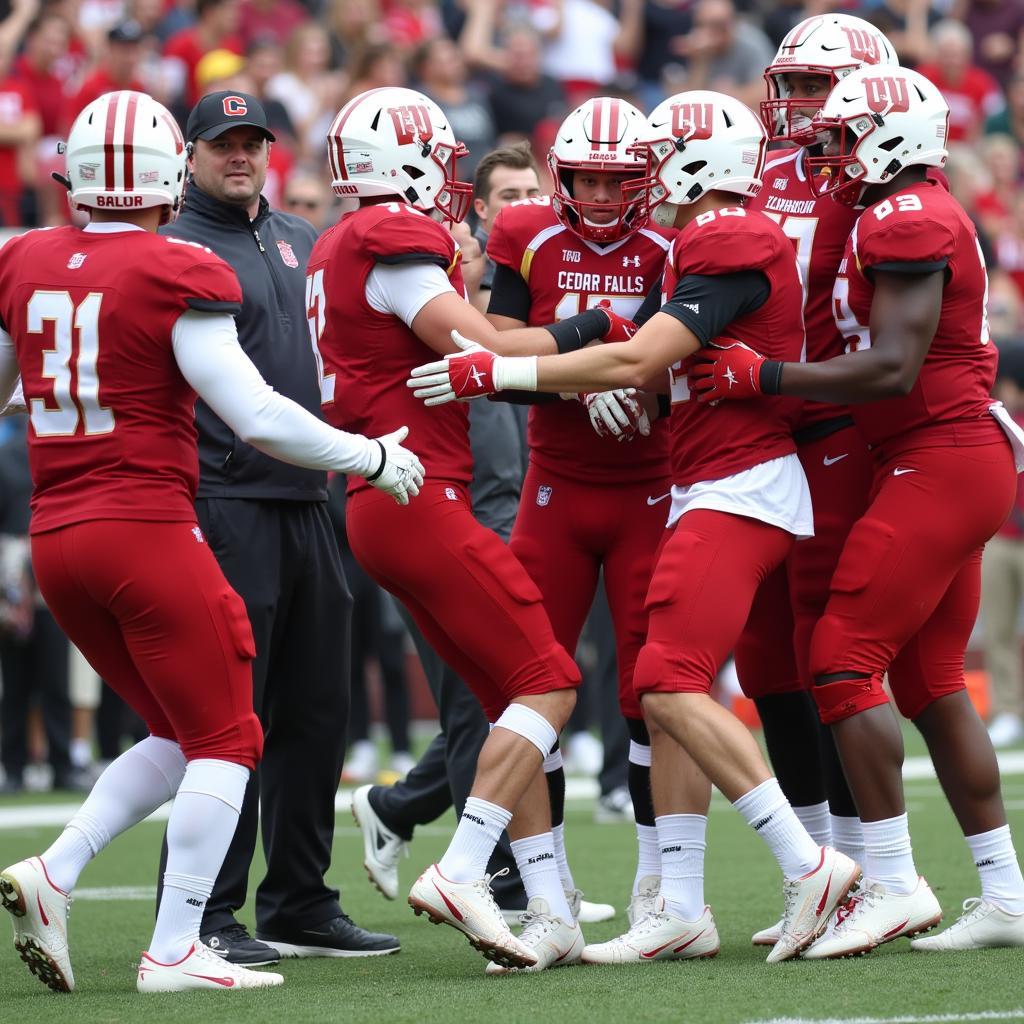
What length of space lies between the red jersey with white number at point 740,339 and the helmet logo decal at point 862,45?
0.79m

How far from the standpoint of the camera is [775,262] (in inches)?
188

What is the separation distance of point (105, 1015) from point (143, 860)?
11.8ft

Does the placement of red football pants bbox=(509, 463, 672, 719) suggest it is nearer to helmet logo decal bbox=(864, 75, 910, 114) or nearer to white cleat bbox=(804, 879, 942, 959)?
white cleat bbox=(804, 879, 942, 959)

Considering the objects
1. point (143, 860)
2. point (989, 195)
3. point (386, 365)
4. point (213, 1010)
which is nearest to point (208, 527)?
point (386, 365)

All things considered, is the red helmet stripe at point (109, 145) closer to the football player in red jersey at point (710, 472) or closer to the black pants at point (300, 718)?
the football player in red jersey at point (710, 472)

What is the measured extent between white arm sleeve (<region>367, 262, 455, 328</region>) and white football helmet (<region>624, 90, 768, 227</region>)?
63cm

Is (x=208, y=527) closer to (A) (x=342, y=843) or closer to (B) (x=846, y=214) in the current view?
(B) (x=846, y=214)

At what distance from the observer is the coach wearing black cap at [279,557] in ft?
17.6

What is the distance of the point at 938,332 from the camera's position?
4898mm

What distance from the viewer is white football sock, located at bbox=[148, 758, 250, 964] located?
4.62 meters

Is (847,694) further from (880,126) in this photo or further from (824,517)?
(880,126)

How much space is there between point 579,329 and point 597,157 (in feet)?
1.55

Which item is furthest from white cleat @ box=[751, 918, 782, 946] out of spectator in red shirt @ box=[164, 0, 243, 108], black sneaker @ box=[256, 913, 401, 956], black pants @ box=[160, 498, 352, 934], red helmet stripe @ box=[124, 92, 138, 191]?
spectator in red shirt @ box=[164, 0, 243, 108]

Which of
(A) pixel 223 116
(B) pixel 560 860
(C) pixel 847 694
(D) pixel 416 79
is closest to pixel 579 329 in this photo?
(C) pixel 847 694
